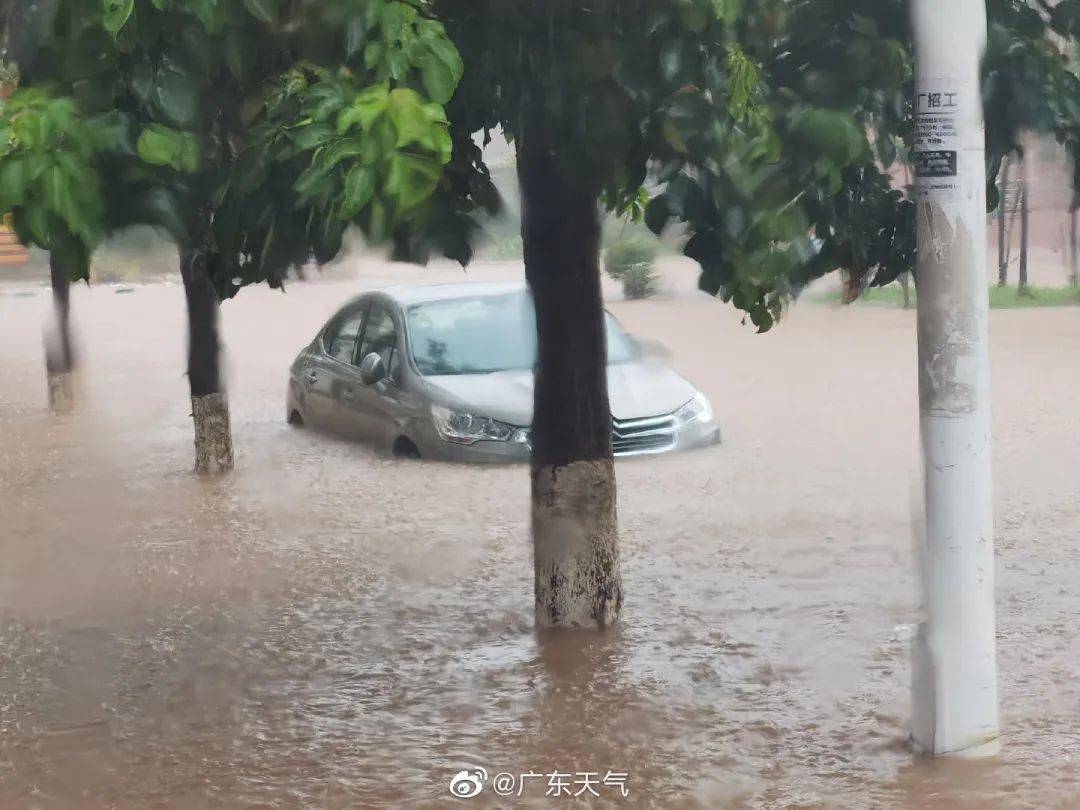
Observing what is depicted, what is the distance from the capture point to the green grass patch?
30000mm

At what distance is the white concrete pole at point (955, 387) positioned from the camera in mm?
5418

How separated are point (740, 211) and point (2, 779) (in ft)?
10.2

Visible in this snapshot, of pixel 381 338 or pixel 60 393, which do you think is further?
pixel 60 393

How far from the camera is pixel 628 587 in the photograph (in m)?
8.95

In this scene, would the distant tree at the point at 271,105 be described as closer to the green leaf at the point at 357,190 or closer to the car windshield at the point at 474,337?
the green leaf at the point at 357,190

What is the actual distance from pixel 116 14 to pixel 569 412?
3848mm

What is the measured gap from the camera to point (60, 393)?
1917 cm

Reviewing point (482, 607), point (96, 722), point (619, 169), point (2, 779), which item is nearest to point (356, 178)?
point (619, 169)

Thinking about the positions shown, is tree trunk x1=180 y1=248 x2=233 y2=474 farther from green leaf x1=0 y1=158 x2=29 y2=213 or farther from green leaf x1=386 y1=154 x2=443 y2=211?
green leaf x1=386 y1=154 x2=443 y2=211

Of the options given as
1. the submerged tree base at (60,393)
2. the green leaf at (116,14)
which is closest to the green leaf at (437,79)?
the green leaf at (116,14)

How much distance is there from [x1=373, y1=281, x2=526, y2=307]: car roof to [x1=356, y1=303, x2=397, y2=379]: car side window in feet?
0.49

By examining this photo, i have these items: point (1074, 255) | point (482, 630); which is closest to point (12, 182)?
point (482, 630)

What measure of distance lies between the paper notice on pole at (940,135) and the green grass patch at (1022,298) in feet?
77.8

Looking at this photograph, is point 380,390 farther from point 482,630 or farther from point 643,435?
point 482,630
